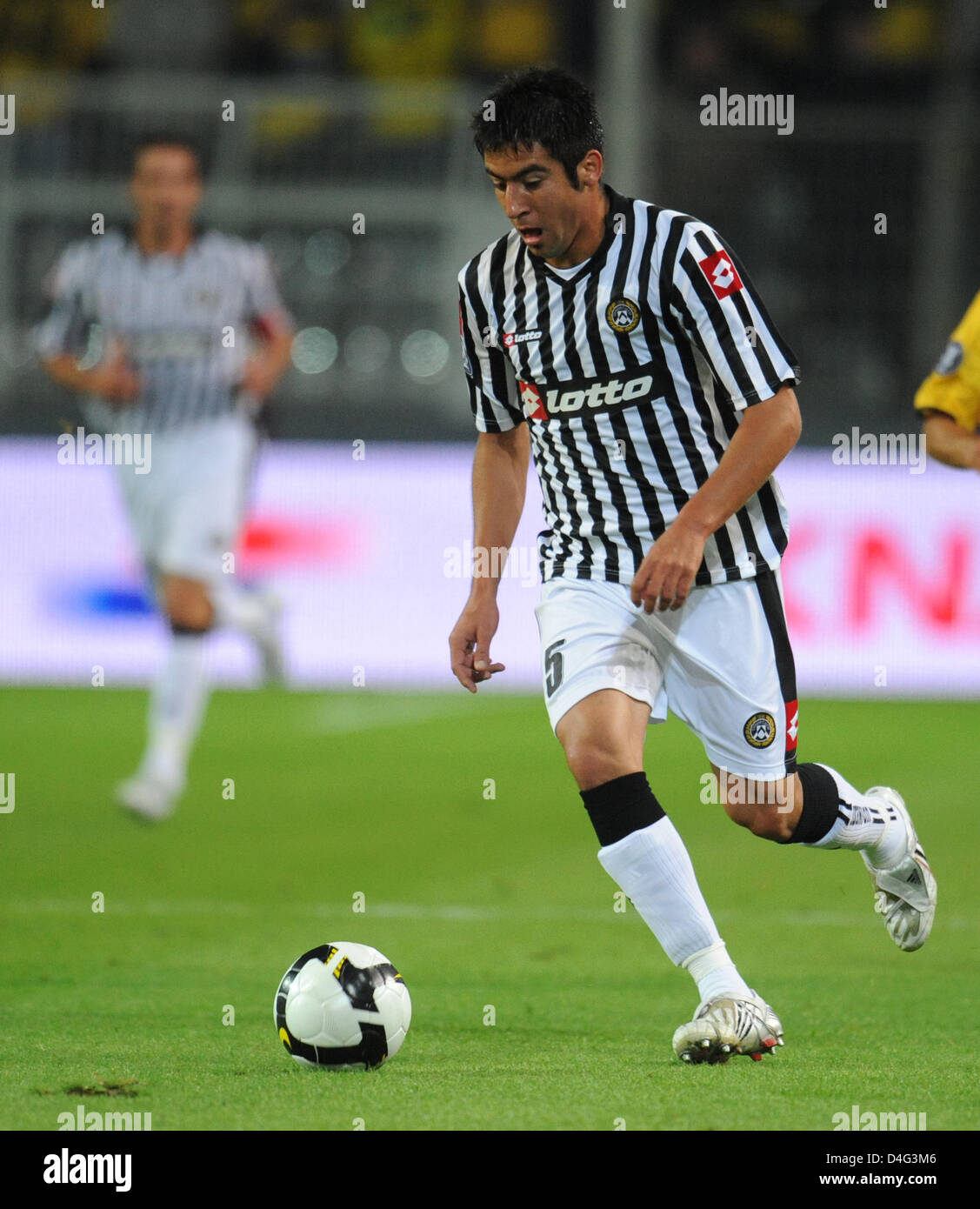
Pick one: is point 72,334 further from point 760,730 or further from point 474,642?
point 760,730

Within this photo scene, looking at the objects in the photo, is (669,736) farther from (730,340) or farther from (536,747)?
(730,340)

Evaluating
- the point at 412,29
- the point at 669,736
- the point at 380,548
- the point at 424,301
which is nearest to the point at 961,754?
the point at 669,736

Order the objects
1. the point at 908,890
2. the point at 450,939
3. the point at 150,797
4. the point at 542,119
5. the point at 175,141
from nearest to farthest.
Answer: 1. the point at 542,119
2. the point at 908,890
3. the point at 450,939
4. the point at 150,797
5. the point at 175,141

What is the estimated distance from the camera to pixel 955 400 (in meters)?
5.40

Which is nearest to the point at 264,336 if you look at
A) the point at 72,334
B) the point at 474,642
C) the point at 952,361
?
the point at 72,334

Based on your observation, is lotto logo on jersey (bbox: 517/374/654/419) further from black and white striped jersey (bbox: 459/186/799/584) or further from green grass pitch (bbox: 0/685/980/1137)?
green grass pitch (bbox: 0/685/980/1137)

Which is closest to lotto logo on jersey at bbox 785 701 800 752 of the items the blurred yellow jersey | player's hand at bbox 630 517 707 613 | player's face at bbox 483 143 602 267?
player's hand at bbox 630 517 707 613

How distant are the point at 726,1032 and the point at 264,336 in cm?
565

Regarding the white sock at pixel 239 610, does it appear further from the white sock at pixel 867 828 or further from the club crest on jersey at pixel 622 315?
the club crest on jersey at pixel 622 315

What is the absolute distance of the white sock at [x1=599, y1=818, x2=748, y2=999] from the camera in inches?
151

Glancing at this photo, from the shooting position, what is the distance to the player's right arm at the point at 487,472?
4156 mm

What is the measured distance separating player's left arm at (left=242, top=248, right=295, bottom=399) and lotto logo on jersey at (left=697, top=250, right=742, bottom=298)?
474cm

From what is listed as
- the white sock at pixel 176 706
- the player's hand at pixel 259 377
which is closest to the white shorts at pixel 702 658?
the white sock at pixel 176 706

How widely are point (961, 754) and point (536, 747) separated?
2106 mm
